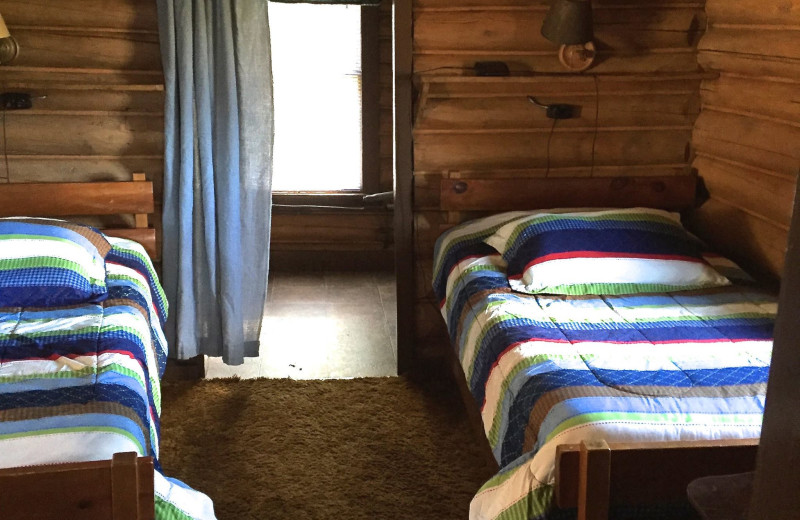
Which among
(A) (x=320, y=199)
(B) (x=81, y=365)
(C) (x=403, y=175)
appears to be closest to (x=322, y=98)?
(A) (x=320, y=199)

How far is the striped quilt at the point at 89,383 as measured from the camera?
1.96m

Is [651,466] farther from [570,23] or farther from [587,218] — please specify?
[570,23]

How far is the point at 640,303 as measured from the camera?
3.05 metres

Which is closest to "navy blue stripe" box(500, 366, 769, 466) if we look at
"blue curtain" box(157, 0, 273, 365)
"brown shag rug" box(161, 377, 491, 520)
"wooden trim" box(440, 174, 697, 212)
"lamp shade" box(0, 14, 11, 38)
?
"brown shag rug" box(161, 377, 491, 520)

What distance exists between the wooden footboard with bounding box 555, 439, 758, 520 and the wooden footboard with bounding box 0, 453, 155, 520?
88 cm

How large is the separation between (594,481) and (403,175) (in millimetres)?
2139

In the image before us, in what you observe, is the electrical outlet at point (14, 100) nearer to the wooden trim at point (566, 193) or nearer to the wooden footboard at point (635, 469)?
the wooden trim at point (566, 193)

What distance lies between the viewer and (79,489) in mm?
1730

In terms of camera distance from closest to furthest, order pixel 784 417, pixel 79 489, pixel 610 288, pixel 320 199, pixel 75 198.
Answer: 1. pixel 784 417
2. pixel 79 489
3. pixel 610 288
4. pixel 75 198
5. pixel 320 199

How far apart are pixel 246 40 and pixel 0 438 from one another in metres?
2.04

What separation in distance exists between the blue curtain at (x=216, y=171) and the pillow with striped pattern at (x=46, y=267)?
0.55 m

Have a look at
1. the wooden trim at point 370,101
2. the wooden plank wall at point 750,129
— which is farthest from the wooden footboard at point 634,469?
the wooden trim at point 370,101

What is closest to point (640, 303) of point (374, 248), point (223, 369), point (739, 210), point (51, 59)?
point (739, 210)

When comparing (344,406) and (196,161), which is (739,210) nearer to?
(344,406)
